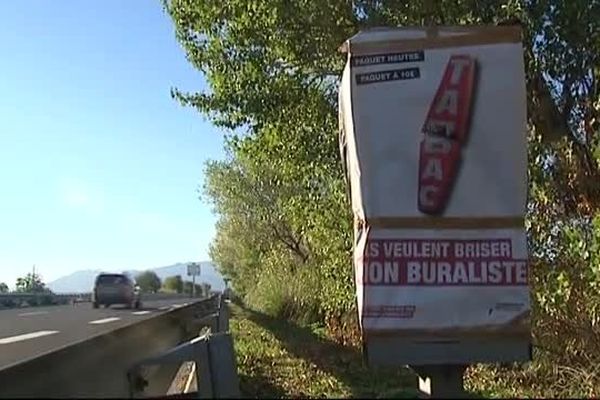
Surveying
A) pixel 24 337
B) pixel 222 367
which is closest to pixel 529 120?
pixel 222 367

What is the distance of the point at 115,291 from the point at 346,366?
3112 cm

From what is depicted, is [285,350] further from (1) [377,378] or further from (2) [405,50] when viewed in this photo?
(2) [405,50]

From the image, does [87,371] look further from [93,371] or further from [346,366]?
[346,366]

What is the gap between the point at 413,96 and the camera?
6.43 m

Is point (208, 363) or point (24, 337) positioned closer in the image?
point (208, 363)

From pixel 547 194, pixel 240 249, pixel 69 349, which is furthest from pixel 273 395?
pixel 240 249

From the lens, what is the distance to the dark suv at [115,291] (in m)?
42.5

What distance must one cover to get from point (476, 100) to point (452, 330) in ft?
5.69

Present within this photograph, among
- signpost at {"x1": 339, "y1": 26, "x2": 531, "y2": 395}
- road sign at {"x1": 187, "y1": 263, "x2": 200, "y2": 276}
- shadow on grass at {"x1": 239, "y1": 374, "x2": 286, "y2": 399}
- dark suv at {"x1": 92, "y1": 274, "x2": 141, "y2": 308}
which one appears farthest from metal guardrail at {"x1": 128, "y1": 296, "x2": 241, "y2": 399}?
road sign at {"x1": 187, "y1": 263, "x2": 200, "y2": 276}

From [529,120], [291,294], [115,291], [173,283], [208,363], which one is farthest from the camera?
[173,283]

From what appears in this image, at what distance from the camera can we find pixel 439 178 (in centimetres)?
641

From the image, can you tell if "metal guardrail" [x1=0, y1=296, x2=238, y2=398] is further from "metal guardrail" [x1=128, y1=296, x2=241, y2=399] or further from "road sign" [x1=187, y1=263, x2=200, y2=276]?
"road sign" [x1=187, y1=263, x2=200, y2=276]

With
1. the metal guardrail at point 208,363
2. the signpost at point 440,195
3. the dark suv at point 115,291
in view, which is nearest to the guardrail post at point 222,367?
the metal guardrail at point 208,363

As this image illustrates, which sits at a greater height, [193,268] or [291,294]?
[193,268]
